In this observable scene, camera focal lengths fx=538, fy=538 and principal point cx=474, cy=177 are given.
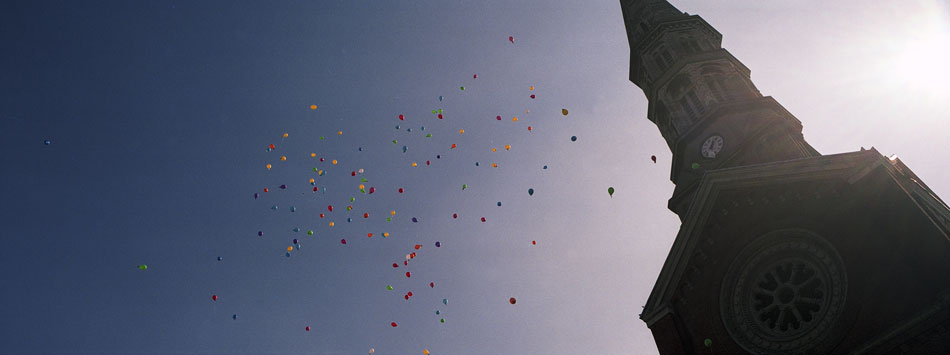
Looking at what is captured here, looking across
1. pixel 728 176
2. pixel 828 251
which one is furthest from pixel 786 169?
pixel 828 251

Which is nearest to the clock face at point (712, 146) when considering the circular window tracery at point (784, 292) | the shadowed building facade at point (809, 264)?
the shadowed building facade at point (809, 264)

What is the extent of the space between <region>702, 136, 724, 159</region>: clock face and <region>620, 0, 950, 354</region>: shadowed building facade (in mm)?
7757

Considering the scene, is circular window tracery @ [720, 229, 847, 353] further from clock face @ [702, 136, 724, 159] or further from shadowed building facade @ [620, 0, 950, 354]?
clock face @ [702, 136, 724, 159]

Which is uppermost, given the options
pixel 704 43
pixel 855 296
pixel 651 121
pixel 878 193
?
pixel 704 43

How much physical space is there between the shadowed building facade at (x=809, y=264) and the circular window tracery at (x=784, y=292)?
0.03 metres

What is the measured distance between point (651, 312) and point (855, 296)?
22.3 feet

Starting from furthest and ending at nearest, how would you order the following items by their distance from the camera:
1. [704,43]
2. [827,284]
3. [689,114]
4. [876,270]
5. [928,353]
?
[704,43]
[689,114]
[827,284]
[876,270]
[928,353]

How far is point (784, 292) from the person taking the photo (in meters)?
17.5

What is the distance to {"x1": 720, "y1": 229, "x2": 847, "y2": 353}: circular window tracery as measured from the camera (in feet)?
53.4

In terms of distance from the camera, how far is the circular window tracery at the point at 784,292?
640 inches

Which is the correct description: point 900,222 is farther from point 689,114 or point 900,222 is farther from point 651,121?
point 651,121

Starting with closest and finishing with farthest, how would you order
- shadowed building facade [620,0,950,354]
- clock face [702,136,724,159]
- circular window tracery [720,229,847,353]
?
shadowed building facade [620,0,950,354] → circular window tracery [720,229,847,353] → clock face [702,136,724,159]

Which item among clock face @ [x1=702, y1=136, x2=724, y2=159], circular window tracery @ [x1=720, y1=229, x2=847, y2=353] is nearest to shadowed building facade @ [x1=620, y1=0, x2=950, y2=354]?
circular window tracery @ [x1=720, y1=229, x2=847, y2=353]

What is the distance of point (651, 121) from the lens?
35.3 meters
